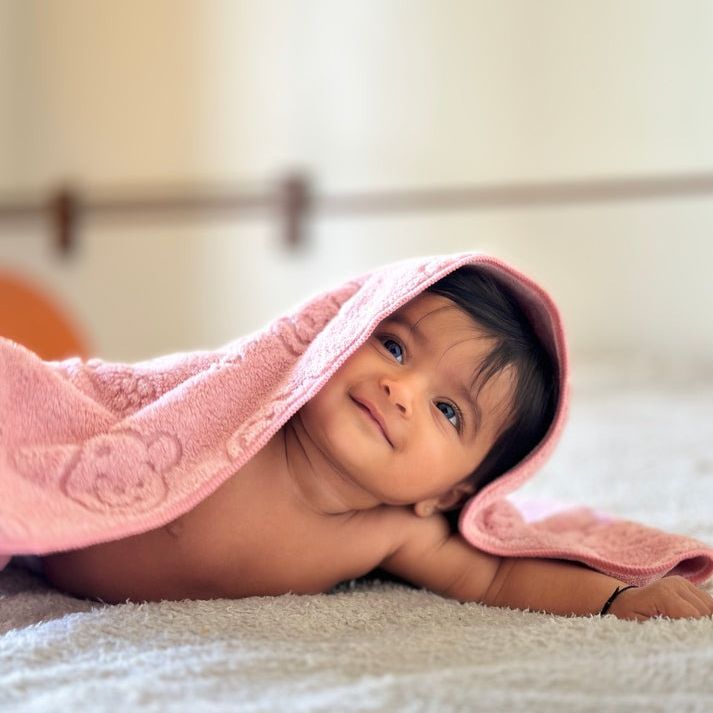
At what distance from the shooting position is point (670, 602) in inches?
31.8

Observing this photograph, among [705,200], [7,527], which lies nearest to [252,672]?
[7,527]

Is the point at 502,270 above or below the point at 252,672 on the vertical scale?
above

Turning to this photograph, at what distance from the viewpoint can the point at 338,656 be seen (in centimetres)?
66

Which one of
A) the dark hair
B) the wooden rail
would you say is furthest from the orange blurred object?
the dark hair

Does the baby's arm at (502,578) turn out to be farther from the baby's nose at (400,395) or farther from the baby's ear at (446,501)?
the baby's nose at (400,395)

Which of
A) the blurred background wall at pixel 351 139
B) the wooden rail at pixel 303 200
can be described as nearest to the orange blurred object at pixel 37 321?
the blurred background wall at pixel 351 139

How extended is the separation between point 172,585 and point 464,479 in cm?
28

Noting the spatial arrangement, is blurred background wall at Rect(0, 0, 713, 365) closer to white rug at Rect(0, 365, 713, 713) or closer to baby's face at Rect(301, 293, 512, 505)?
baby's face at Rect(301, 293, 512, 505)

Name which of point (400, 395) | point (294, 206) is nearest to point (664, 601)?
point (400, 395)

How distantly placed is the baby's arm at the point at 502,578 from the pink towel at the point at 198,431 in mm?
16

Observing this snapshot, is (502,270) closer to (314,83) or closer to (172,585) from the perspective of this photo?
(172,585)

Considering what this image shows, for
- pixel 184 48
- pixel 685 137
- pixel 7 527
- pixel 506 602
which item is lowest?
pixel 506 602

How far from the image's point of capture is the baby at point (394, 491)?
0.85 metres

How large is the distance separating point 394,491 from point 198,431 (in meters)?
0.17
